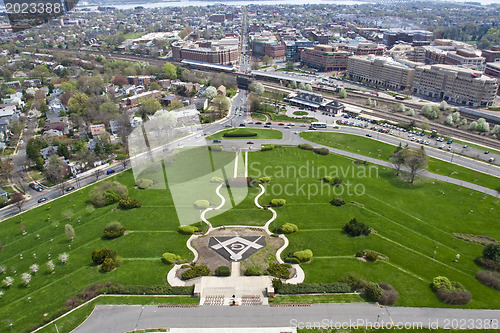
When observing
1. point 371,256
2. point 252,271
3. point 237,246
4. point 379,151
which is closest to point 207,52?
point 379,151

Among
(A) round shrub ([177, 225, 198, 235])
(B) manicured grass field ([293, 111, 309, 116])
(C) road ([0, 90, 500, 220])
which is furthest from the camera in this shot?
(B) manicured grass field ([293, 111, 309, 116])

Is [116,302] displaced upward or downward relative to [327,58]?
downward

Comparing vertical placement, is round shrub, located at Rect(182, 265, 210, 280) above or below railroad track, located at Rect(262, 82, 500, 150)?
below

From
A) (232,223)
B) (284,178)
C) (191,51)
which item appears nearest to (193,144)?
(284,178)

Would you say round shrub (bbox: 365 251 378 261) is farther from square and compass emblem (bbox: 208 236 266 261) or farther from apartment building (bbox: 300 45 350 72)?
apartment building (bbox: 300 45 350 72)

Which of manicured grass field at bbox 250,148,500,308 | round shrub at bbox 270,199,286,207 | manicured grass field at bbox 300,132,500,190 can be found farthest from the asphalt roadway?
manicured grass field at bbox 300,132,500,190

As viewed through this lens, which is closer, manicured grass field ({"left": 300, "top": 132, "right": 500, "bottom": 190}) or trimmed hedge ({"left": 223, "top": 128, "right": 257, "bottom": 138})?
manicured grass field ({"left": 300, "top": 132, "right": 500, "bottom": 190})

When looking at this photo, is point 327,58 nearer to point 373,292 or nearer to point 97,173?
point 97,173
